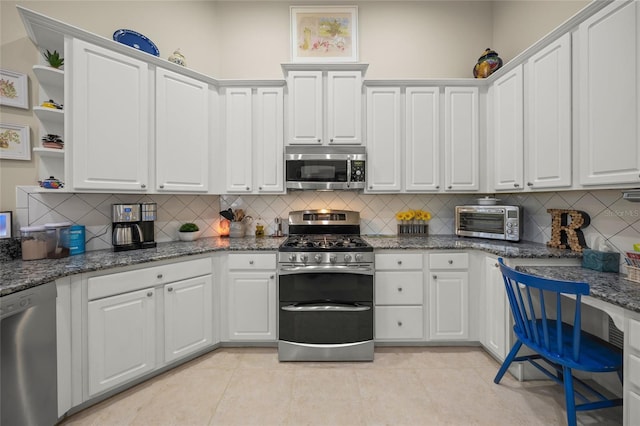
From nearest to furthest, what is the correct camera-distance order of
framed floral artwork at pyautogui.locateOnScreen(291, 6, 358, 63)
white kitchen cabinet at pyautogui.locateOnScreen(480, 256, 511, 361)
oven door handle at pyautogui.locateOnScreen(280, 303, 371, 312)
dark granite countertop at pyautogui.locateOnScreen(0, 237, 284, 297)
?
dark granite countertop at pyautogui.locateOnScreen(0, 237, 284, 297), white kitchen cabinet at pyautogui.locateOnScreen(480, 256, 511, 361), oven door handle at pyautogui.locateOnScreen(280, 303, 371, 312), framed floral artwork at pyautogui.locateOnScreen(291, 6, 358, 63)

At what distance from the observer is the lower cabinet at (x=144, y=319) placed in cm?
179

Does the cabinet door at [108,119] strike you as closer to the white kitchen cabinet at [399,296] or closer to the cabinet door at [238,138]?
the cabinet door at [238,138]

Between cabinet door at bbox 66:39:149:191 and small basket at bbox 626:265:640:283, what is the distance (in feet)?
11.2

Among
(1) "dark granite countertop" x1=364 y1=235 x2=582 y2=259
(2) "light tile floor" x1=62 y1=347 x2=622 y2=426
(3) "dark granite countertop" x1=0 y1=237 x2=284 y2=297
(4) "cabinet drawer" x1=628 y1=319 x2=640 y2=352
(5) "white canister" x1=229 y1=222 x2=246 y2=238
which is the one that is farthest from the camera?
(5) "white canister" x1=229 y1=222 x2=246 y2=238

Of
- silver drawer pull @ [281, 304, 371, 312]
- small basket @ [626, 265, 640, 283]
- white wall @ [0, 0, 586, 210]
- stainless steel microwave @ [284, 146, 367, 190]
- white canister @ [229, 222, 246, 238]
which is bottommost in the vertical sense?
silver drawer pull @ [281, 304, 371, 312]

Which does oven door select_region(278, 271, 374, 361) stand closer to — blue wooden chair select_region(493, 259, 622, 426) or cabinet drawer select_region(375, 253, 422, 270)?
cabinet drawer select_region(375, 253, 422, 270)

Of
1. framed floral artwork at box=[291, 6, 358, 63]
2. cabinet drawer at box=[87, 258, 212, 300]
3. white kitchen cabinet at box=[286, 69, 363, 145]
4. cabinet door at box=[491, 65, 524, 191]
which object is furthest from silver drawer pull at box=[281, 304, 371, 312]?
framed floral artwork at box=[291, 6, 358, 63]

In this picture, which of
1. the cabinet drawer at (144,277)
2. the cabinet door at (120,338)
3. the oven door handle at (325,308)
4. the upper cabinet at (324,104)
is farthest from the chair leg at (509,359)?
the cabinet door at (120,338)

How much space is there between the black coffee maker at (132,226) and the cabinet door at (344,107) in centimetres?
181

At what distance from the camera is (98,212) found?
234 cm

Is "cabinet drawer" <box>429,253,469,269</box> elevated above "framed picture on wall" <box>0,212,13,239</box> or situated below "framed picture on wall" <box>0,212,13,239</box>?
below

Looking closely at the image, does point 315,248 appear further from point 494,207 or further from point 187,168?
point 494,207

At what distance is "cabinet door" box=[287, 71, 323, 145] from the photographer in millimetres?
2736

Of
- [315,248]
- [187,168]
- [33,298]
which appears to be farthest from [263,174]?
[33,298]
